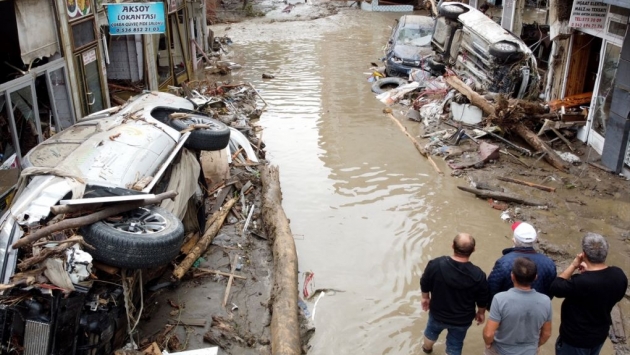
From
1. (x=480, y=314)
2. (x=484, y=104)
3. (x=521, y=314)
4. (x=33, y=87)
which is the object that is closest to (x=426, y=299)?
(x=480, y=314)

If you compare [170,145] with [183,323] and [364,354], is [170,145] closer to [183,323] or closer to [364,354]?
[183,323]

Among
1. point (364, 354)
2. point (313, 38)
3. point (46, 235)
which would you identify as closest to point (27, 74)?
point (46, 235)

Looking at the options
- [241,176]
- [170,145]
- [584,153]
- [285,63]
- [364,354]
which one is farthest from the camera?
[285,63]

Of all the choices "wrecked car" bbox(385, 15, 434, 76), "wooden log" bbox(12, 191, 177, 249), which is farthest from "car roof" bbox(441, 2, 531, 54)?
"wooden log" bbox(12, 191, 177, 249)

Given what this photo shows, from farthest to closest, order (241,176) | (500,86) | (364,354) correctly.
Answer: (500,86) → (241,176) → (364,354)

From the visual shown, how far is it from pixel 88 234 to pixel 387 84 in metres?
Result: 14.5

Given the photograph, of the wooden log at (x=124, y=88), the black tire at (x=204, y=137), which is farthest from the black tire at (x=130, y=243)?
the wooden log at (x=124, y=88)

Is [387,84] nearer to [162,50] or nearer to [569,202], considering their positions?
[162,50]

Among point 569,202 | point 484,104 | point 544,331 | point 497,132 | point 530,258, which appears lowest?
point 569,202

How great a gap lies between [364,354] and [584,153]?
816 cm

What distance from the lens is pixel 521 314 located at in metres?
4.73

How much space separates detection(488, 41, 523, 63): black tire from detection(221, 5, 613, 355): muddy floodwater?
2.72 meters

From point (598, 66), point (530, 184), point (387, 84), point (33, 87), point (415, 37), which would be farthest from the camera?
point (415, 37)

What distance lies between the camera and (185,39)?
19.2 meters
